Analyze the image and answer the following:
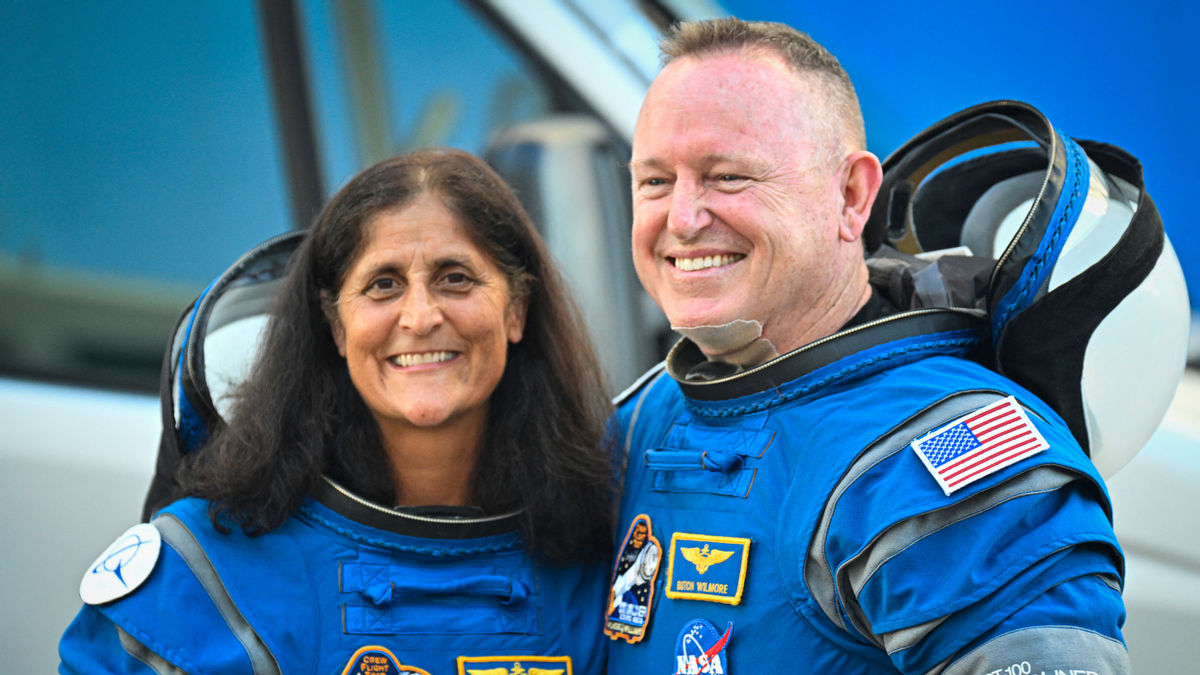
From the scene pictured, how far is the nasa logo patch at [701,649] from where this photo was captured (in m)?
1.56

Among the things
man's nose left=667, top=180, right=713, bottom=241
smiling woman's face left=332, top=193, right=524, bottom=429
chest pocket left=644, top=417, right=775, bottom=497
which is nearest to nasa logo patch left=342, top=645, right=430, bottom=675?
smiling woman's face left=332, top=193, right=524, bottom=429

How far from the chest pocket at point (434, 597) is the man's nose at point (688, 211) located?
2.12ft

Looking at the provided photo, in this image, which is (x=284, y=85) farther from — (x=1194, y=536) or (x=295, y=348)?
(x=1194, y=536)

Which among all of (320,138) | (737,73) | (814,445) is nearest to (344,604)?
(814,445)

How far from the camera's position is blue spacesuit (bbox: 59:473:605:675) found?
163 centimetres

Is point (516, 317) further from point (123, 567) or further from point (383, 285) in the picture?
point (123, 567)

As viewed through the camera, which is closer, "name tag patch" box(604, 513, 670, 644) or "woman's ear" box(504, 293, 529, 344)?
"name tag patch" box(604, 513, 670, 644)

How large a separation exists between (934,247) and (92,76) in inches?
100

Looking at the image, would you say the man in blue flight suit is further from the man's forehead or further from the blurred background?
the blurred background

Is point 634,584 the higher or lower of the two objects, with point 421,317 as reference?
lower

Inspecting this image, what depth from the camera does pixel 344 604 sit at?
1.73 meters

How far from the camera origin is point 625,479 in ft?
6.62

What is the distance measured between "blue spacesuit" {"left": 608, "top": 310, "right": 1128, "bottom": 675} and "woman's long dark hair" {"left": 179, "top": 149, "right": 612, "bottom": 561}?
0.57ft

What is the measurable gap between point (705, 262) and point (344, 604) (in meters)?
0.80
